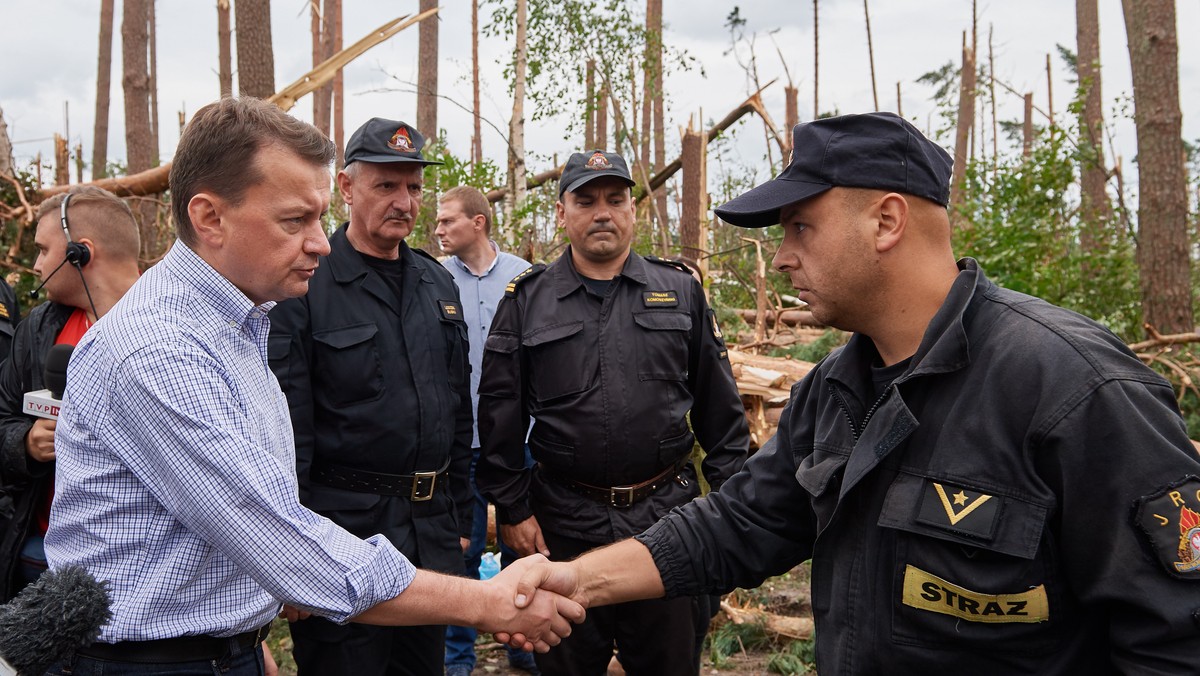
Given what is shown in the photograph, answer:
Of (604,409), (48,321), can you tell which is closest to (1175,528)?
(604,409)

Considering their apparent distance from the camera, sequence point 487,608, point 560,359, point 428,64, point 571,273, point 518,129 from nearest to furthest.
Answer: point 487,608 → point 560,359 → point 571,273 → point 518,129 → point 428,64

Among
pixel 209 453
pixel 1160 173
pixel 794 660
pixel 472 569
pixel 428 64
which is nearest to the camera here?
pixel 209 453

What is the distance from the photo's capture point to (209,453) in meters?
1.85

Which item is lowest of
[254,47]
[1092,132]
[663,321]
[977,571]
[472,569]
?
[472,569]

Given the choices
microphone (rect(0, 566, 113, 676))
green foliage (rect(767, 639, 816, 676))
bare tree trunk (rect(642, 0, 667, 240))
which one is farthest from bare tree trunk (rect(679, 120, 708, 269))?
microphone (rect(0, 566, 113, 676))

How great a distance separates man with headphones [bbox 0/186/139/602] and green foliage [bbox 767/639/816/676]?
3482mm

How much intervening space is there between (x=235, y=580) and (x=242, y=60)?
7.91 meters

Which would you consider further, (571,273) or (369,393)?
(571,273)

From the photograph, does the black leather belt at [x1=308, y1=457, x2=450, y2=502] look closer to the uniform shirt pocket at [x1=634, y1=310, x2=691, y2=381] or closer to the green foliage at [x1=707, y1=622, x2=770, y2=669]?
the uniform shirt pocket at [x1=634, y1=310, x2=691, y2=381]

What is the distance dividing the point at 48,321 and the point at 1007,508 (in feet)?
10.6

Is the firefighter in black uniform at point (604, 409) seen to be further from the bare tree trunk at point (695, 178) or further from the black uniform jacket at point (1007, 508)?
the bare tree trunk at point (695, 178)

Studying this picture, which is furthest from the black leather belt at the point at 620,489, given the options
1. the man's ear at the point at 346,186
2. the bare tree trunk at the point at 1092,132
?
the bare tree trunk at the point at 1092,132

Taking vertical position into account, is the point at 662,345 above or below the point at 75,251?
below

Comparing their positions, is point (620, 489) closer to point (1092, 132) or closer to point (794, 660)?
point (794, 660)
